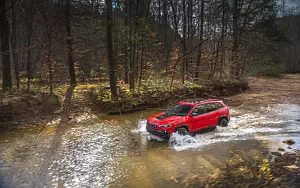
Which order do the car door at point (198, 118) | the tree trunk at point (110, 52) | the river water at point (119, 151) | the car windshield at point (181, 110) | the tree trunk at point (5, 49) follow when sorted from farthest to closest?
the tree trunk at point (5, 49), the tree trunk at point (110, 52), the car windshield at point (181, 110), the car door at point (198, 118), the river water at point (119, 151)

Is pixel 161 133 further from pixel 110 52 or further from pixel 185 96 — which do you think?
pixel 185 96

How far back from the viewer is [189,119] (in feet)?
34.0

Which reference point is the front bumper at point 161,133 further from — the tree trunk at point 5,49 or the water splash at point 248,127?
the tree trunk at point 5,49

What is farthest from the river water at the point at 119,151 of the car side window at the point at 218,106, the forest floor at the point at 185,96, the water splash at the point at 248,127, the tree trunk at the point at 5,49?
the tree trunk at the point at 5,49

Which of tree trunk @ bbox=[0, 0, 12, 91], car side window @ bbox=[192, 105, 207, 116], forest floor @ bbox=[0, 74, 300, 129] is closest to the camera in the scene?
car side window @ bbox=[192, 105, 207, 116]

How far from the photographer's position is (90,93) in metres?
18.4

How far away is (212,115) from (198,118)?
3.67ft

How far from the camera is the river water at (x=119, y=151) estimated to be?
7.05 meters

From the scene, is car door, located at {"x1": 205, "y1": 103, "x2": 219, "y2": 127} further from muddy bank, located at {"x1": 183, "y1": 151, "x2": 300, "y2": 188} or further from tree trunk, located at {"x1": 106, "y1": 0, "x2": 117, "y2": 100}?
tree trunk, located at {"x1": 106, "y1": 0, "x2": 117, "y2": 100}

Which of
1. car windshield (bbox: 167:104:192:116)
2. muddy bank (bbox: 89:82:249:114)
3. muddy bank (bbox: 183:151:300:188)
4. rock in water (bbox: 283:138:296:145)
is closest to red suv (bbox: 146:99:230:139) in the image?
car windshield (bbox: 167:104:192:116)

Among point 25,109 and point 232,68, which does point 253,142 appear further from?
point 232,68

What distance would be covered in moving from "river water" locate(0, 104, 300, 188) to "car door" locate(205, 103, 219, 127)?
0.56 metres

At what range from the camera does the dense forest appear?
17062 millimetres

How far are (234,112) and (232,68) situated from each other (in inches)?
412
